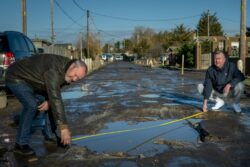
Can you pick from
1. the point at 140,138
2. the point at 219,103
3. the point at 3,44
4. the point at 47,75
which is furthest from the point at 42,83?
the point at 3,44

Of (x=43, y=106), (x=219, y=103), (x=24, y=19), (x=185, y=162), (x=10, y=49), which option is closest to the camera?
(x=185, y=162)

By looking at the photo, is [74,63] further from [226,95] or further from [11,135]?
[226,95]

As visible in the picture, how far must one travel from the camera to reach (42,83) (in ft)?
20.9

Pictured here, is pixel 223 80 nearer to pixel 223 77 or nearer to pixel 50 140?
pixel 223 77

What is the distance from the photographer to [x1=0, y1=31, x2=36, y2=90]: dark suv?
13.2 m

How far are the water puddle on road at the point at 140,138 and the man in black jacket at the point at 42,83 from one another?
1.05 m

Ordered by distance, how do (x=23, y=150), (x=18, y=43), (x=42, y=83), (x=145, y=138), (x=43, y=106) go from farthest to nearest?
1. (x=18, y=43)
2. (x=145, y=138)
3. (x=43, y=106)
4. (x=23, y=150)
5. (x=42, y=83)

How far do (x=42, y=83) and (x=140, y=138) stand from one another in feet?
7.31

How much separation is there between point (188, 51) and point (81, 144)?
42537 mm

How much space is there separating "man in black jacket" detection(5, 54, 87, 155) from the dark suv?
6677 mm

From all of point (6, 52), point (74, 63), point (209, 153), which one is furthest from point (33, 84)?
point (6, 52)

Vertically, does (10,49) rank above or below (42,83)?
above

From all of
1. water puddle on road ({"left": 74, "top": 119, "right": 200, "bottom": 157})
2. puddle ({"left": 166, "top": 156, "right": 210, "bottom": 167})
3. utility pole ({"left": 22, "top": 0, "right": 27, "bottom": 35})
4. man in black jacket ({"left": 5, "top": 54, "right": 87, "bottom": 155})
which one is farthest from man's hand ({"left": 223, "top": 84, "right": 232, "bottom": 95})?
utility pole ({"left": 22, "top": 0, "right": 27, "bottom": 35})

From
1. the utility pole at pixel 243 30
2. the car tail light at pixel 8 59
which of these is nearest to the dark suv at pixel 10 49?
the car tail light at pixel 8 59
